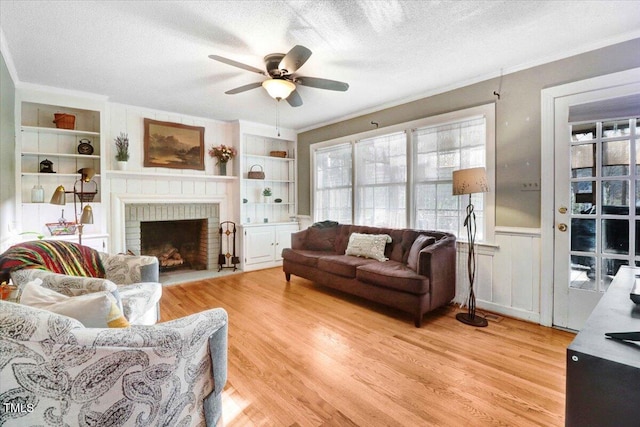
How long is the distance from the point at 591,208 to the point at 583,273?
0.59 meters

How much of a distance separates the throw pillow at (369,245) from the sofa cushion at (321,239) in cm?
53

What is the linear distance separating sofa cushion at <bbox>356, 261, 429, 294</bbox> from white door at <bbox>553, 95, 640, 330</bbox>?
128 cm

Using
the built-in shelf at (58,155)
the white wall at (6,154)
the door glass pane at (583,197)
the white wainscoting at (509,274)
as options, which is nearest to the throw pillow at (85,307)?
the white wall at (6,154)

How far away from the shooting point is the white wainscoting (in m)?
2.88

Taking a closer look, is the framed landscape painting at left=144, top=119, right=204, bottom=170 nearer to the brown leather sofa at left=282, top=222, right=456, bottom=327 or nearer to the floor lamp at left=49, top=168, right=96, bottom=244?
the floor lamp at left=49, top=168, right=96, bottom=244

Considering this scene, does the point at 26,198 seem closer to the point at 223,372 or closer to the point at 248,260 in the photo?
the point at 248,260

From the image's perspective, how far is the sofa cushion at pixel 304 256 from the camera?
3.91 meters

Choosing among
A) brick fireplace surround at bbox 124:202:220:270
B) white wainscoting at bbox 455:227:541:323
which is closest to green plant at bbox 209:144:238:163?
brick fireplace surround at bbox 124:202:220:270

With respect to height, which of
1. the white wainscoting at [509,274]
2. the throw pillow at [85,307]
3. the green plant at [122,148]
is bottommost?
the white wainscoting at [509,274]

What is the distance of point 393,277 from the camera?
2.94 metres

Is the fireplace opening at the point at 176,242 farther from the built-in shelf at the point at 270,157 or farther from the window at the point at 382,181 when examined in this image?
the window at the point at 382,181

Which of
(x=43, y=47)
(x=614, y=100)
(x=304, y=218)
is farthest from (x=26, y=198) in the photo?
(x=614, y=100)

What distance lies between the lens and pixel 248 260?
5.01m

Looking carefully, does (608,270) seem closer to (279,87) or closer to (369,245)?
(369,245)
